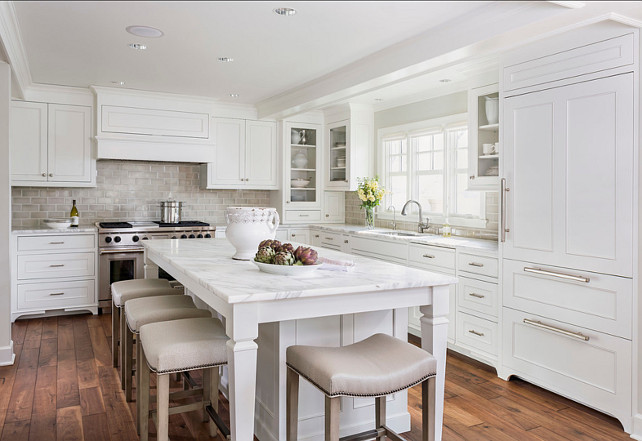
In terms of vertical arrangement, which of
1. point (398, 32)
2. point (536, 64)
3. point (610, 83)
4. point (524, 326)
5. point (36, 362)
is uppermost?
point (398, 32)

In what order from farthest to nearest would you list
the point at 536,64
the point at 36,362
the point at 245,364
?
the point at 36,362 < the point at 536,64 < the point at 245,364

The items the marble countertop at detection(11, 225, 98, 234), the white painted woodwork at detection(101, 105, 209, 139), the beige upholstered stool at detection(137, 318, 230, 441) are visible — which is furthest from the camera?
the white painted woodwork at detection(101, 105, 209, 139)

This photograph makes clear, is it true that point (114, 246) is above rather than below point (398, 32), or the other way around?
below

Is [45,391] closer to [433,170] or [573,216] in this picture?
[573,216]

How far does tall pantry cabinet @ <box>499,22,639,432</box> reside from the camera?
278 centimetres

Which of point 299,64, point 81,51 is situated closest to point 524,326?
point 299,64

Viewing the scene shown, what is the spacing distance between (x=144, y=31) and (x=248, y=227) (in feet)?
5.32

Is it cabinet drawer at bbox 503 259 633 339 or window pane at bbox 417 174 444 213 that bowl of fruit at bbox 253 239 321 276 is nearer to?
cabinet drawer at bbox 503 259 633 339

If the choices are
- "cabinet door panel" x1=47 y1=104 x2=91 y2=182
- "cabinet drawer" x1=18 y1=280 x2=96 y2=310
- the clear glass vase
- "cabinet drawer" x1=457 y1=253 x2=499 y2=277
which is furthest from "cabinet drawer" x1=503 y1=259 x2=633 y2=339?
"cabinet door panel" x1=47 y1=104 x2=91 y2=182

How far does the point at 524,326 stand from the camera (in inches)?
134

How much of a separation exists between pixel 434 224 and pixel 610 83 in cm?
257

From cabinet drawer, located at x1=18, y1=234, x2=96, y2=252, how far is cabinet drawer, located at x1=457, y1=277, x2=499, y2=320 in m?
3.70

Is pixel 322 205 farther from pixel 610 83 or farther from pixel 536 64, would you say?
pixel 610 83

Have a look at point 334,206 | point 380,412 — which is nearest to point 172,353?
point 380,412
